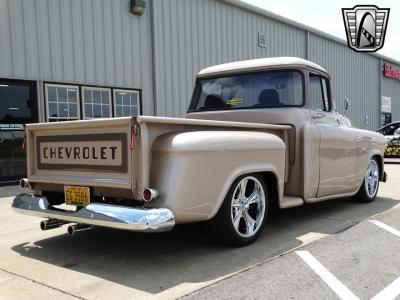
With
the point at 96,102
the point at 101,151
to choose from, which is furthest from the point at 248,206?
the point at 96,102

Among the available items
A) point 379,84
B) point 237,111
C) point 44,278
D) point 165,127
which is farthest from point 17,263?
point 379,84

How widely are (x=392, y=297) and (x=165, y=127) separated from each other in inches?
87.3

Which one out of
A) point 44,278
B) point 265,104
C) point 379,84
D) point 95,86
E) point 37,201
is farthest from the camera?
point 379,84

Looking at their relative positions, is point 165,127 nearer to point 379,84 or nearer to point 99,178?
point 99,178

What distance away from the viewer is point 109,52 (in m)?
11.2

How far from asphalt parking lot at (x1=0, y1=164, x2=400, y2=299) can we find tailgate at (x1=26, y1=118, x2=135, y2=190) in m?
0.74

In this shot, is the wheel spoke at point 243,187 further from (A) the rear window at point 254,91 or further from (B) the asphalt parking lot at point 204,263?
(A) the rear window at point 254,91

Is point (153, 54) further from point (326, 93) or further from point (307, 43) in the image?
point (307, 43)

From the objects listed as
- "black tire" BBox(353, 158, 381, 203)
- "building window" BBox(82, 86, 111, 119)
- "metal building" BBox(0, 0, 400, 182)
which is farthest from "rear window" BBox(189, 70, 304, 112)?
"building window" BBox(82, 86, 111, 119)

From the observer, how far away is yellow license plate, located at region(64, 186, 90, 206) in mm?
4137

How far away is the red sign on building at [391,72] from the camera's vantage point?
26.8 meters

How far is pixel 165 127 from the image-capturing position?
3881mm

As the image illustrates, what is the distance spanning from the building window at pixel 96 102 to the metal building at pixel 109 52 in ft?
0.08

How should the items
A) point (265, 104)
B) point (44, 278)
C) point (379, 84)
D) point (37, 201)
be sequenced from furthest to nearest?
point (379, 84), point (265, 104), point (37, 201), point (44, 278)
